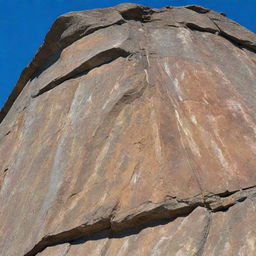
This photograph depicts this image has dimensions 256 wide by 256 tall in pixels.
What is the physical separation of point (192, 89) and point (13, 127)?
339 cm

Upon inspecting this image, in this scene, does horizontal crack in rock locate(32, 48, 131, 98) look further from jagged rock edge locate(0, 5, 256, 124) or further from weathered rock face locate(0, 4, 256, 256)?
jagged rock edge locate(0, 5, 256, 124)

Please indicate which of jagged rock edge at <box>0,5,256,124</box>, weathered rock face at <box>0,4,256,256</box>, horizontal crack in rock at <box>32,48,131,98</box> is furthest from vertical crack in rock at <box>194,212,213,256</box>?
jagged rock edge at <box>0,5,256,124</box>

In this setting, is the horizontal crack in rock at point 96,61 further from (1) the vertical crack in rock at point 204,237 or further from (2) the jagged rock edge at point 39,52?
(1) the vertical crack in rock at point 204,237

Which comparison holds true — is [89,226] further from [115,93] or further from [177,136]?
[115,93]

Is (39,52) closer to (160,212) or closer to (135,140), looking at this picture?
(135,140)

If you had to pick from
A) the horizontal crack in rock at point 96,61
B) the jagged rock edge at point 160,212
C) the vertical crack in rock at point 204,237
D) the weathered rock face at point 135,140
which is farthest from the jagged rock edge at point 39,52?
the vertical crack in rock at point 204,237

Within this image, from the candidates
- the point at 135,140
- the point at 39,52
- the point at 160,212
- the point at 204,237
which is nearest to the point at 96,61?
the point at 39,52

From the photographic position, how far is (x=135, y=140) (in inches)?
290

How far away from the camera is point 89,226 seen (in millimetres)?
6637

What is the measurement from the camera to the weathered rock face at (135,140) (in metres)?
6.27

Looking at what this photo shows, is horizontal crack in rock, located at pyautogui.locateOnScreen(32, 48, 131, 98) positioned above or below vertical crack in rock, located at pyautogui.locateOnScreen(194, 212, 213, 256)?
above

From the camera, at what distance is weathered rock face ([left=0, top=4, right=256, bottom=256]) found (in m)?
6.27

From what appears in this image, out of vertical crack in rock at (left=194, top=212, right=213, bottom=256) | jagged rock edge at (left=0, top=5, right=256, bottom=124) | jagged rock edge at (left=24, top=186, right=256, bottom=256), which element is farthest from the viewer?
jagged rock edge at (left=0, top=5, right=256, bottom=124)

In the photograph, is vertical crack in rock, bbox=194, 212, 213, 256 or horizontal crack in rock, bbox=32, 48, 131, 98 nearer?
vertical crack in rock, bbox=194, 212, 213, 256
